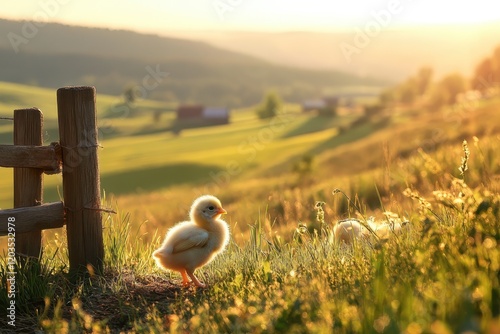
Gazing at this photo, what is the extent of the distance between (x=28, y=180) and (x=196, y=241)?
1835 millimetres

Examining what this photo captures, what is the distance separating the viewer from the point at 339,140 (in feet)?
216

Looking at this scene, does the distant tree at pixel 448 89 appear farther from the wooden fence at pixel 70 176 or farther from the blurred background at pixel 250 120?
the wooden fence at pixel 70 176

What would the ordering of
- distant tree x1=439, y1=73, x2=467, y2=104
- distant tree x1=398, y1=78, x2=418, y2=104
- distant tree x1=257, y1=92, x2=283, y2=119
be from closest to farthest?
1. distant tree x1=439, y1=73, x2=467, y2=104
2. distant tree x1=257, y1=92, x2=283, y2=119
3. distant tree x1=398, y1=78, x2=418, y2=104

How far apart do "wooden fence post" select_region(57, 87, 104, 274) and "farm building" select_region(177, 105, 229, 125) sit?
9286 centimetres

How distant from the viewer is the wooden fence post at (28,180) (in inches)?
268

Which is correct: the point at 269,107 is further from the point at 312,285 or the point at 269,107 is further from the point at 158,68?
the point at 312,285

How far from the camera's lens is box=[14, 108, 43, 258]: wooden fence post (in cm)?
681

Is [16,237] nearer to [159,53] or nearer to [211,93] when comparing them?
[211,93]

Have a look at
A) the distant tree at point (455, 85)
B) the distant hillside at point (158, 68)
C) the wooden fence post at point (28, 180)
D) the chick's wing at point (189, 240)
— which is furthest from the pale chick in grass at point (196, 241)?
the distant hillside at point (158, 68)

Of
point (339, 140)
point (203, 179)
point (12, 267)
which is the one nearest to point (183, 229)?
point (12, 267)

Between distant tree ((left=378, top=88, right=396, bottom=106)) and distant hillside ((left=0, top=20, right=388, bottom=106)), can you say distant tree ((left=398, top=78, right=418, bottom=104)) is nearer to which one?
A: distant tree ((left=378, top=88, right=396, bottom=106))

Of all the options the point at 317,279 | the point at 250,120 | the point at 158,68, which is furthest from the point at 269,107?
the point at 317,279

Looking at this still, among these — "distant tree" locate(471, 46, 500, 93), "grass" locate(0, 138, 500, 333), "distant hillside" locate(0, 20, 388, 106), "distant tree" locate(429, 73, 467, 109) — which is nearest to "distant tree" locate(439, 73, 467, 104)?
"distant tree" locate(429, 73, 467, 109)

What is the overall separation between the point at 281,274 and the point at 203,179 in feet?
162
